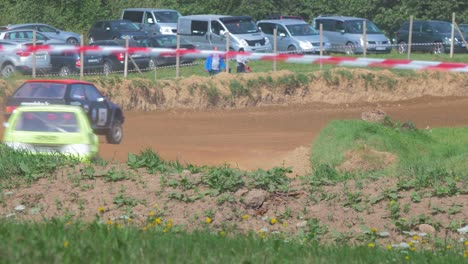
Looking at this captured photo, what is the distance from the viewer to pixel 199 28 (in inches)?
1715

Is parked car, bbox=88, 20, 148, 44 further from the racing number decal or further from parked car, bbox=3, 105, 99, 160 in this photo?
parked car, bbox=3, 105, 99, 160

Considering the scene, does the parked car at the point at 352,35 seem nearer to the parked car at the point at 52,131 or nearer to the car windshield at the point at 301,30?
the car windshield at the point at 301,30

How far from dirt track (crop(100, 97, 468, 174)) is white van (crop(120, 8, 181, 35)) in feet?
54.4

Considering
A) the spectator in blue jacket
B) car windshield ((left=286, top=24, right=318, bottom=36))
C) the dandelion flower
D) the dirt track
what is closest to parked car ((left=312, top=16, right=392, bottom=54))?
car windshield ((left=286, top=24, right=318, bottom=36))

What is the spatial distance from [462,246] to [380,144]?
346 inches

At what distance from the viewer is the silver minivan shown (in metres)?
41.2

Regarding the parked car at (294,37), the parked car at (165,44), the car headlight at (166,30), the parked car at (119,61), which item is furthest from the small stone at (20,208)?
the car headlight at (166,30)

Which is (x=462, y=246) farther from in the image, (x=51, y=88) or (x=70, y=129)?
(x=51, y=88)

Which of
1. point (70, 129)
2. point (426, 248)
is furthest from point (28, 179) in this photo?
point (426, 248)

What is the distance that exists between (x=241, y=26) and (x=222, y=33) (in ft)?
3.40

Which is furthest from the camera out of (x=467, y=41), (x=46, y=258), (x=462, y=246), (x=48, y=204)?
(x=467, y=41)

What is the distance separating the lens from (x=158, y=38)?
129 ft

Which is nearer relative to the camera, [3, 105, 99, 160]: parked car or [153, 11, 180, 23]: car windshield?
[3, 105, 99, 160]: parked car

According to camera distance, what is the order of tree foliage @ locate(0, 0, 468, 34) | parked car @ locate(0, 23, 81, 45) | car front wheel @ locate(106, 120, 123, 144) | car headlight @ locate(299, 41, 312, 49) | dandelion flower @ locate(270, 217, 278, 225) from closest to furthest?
dandelion flower @ locate(270, 217, 278, 225)
car front wheel @ locate(106, 120, 123, 144)
car headlight @ locate(299, 41, 312, 49)
parked car @ locate(0, 23, 81, 45)
tree foliage @ locate(0, 0, 468, 34)
